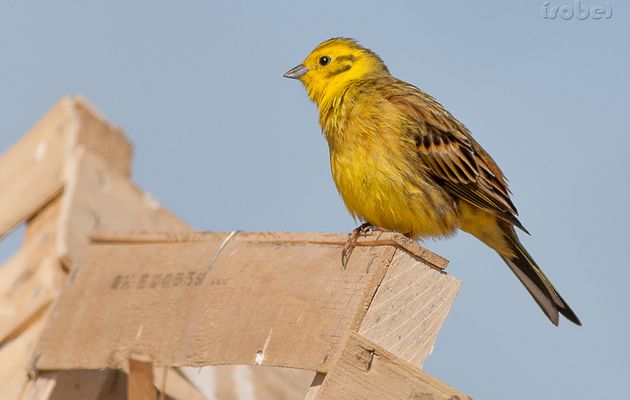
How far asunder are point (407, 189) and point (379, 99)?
22.6 inches

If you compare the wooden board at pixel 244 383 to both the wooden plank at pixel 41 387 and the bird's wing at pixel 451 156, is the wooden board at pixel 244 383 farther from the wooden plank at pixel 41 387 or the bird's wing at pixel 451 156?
the bird's wing at pixel 451 156

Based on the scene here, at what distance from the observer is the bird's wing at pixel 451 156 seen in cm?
575

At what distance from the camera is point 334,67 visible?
6.56m

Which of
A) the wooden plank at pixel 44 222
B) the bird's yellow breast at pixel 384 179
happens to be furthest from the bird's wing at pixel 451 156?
the wooden plank at pixel 44 222

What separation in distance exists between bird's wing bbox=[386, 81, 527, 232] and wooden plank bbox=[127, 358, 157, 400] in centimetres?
185

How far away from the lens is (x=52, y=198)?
5941 millimetres

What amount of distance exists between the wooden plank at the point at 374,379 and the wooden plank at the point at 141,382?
3.19 ft

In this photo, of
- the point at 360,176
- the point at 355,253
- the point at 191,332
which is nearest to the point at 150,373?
the point at 191,332

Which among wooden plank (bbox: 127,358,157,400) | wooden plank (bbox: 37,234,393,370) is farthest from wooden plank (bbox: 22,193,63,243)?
wooden plank (bbox: 127,358,157,400)

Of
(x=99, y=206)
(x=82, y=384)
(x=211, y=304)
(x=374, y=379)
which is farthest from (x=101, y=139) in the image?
(x=374, y=379)

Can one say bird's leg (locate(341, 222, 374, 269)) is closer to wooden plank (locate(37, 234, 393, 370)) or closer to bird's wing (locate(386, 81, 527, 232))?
wooden plank (locate(37, 234, 393, 370))

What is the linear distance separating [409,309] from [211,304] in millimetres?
874

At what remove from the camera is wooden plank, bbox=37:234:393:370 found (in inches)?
154

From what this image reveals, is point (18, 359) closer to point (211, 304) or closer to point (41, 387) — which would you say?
point (41, 387)
